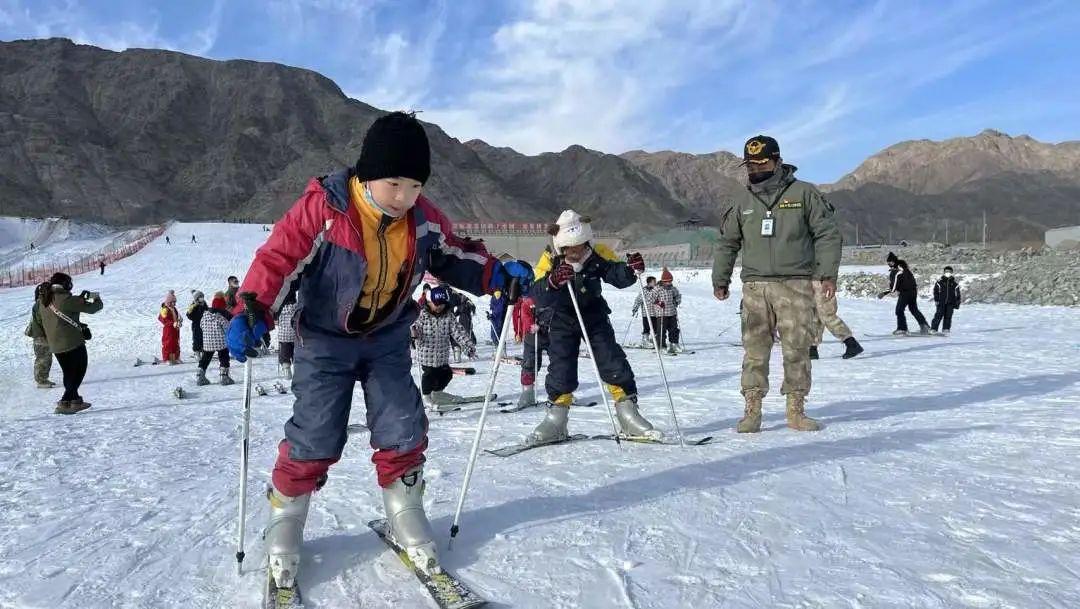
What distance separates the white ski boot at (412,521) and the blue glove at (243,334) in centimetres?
86

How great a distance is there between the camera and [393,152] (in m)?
2.89

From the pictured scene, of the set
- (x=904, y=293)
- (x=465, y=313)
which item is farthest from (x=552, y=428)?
(x=904, y=293)

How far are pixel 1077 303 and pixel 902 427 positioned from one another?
1913cm

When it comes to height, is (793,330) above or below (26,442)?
above

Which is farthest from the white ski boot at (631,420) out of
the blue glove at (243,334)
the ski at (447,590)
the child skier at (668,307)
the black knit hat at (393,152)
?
the child skier at (668,307)

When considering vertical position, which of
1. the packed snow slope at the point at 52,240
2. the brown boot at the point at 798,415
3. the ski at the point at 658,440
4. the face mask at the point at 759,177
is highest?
the packed snow slope at the point at 52,240

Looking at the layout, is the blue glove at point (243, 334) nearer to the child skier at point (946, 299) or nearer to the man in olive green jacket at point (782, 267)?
the man in olive green jacket at point (782, 267)

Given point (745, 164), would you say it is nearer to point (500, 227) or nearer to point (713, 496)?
point (713, 496)

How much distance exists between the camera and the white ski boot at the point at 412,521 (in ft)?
9.35

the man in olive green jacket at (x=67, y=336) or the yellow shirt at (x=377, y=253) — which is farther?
the man in olive green jacket at (x=67, y=336)

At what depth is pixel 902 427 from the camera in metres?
5.55

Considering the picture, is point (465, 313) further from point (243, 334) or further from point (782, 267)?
point (243, 334)

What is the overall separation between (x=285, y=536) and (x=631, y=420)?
308cm

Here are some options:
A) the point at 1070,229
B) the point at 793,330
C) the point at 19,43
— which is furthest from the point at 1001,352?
the point at 19,43
